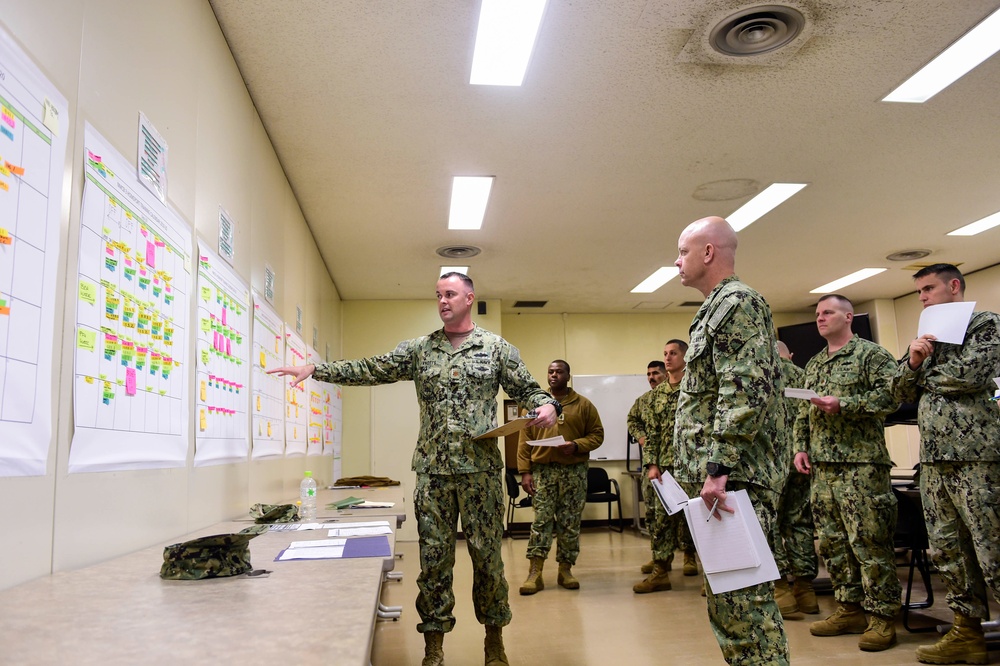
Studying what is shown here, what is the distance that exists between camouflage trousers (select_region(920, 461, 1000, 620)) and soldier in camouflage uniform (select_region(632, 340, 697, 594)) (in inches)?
74.9

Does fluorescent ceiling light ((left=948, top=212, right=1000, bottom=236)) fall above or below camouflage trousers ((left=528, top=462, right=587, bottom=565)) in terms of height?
above

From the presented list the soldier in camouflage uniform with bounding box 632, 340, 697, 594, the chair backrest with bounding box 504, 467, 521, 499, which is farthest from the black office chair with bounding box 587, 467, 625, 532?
the soldier in camouflage uniform with bounding box 632, 340, 697, 594

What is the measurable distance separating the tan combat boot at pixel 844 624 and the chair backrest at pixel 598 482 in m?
4.81

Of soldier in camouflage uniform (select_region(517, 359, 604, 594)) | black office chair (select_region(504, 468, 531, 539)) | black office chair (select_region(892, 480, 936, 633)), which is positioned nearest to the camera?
black office chair (select_region(892, 480, 936, 633))

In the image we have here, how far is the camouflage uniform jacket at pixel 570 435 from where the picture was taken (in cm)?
518

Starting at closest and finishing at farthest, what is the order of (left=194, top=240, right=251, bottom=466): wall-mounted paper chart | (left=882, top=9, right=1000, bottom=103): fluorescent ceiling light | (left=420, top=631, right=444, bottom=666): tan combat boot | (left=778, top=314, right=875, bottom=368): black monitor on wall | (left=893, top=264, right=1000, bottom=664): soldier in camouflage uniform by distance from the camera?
(left=194, top=240, right=251, bottom=466): wall-mounted paper chart
(left=420, top=631, right=444, bottom=666): tan combat boot
(left=893, top=264, right=1000, bottom=664): soldier in camouflage uniform
(left=882, top=9, right=1000, bottom=103): fluorescent ceiling light
(left=778, top=314, right=875, bottom=368): black monitor on wall

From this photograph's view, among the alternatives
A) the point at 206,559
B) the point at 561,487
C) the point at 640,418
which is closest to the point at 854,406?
the point at 640,418

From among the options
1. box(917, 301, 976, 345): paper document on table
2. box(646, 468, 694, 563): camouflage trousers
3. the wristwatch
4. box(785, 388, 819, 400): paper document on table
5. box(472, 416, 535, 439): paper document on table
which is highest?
box(917, 301, 976, 345): paper document on table

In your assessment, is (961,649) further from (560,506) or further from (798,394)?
Answer: (560,506)

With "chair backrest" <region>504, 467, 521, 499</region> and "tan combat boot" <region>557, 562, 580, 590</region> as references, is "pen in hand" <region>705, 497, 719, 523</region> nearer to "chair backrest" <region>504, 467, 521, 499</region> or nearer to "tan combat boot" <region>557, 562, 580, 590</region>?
"tan combat boot" <region>557, 562, 580, 590</region>

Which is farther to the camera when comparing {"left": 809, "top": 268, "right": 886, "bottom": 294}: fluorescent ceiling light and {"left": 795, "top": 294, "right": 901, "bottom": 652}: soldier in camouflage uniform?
{"left": 809, "top": 268, "right": 886, "bottom": 294}: fluorescent ceiling light

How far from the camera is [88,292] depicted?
1.63 m

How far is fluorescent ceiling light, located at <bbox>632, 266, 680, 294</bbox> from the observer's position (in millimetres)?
7449

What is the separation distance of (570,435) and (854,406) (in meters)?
2.34
